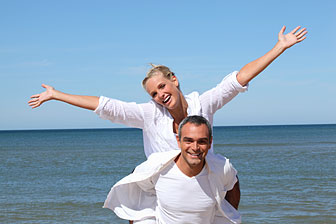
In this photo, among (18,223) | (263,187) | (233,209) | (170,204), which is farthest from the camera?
(263,187)

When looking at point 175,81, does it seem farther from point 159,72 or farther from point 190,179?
point 190,179

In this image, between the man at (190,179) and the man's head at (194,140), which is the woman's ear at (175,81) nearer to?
the man at (190,179)

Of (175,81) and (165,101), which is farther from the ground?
(175,81)

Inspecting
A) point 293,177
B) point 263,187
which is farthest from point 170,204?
point 293,177

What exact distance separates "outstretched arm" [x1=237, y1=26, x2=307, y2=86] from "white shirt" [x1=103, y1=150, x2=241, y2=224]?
2.38 ft

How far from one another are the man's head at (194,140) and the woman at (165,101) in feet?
1.37

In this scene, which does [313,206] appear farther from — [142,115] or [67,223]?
[142,115]

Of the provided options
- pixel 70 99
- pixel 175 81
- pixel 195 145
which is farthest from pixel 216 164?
pixel 70 99

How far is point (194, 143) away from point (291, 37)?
1315 millimetres

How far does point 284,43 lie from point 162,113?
1227mm

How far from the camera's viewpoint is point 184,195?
157 inches

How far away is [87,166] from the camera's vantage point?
24375 millimetres

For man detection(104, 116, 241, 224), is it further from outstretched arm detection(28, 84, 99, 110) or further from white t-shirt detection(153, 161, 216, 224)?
outstretched arm detection(28, 84, 99, 110)

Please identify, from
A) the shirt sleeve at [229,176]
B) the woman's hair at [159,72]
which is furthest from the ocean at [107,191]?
the woman's hair at [159,72]
